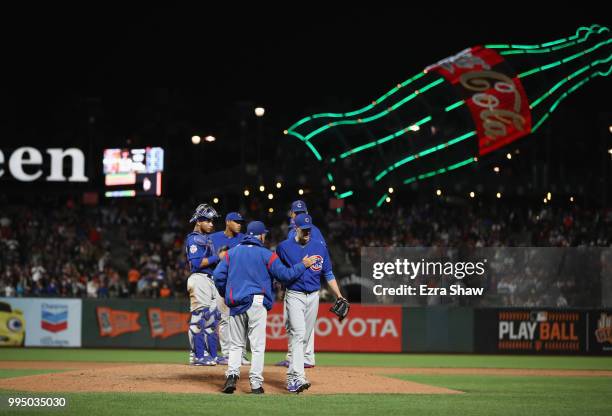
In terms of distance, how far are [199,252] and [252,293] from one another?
2585mm

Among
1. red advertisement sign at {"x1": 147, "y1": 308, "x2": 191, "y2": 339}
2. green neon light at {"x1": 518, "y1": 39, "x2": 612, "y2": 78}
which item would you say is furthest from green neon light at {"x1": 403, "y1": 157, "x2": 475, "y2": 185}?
red advertisement sign at {"x1": 147, "y1": 308, "x2": 191, "y2": 339}

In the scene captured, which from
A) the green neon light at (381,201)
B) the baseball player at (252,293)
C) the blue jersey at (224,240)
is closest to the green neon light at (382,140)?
the green neon light at (381,201)

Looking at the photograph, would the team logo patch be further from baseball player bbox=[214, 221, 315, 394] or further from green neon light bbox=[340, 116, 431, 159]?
green neon light bbox=[340, 116, 431, 159]

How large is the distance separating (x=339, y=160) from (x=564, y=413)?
24924 mm

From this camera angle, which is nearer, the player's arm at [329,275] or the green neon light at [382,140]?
the player's arm at [329,275]

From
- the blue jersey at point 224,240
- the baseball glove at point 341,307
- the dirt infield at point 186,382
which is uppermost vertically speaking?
the blue jersey at point 224,240

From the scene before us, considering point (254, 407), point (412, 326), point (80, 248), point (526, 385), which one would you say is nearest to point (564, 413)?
point (254, 407)

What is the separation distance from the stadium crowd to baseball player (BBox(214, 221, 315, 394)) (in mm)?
13856

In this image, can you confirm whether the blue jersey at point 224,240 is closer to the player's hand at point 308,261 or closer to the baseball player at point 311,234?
the baseball player at point 311,234

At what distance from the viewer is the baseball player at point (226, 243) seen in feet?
42.9

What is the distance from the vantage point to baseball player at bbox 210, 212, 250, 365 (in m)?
13.1

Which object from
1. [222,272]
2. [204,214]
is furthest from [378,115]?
[222,272]

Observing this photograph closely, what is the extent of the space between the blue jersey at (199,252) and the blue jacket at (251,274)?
7.32 feet

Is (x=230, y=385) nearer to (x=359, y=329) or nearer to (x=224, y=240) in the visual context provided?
(x=224, y=240)
